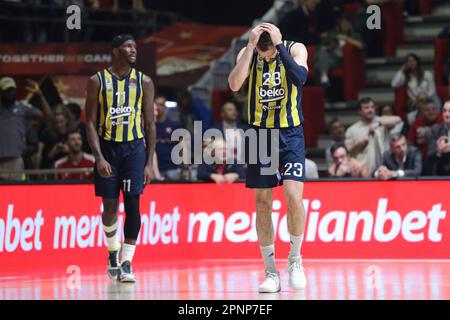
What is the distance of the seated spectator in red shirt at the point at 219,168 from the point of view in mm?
15172

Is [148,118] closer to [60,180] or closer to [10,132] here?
[60,180]

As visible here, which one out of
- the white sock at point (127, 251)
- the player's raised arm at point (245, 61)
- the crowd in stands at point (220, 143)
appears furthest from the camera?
the crowd in stands at point (220, 143)

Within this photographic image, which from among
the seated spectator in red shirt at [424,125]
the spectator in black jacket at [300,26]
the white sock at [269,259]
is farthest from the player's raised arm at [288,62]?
the spectator in black jacket at [300,26]

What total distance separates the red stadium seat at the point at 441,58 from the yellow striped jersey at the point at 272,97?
8821 mm

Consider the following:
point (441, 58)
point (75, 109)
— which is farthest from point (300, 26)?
point (75, 109)

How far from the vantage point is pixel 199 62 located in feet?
73.6

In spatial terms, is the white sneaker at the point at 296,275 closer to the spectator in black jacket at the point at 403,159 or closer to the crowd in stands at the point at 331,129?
the crowd in stands at the point at 331,129

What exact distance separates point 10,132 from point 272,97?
277 inches

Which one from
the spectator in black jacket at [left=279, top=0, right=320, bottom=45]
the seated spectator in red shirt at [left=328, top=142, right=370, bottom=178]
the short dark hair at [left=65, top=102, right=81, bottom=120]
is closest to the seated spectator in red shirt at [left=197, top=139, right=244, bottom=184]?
the seated spectator in red shirt at [left=328, top=142, right=370, bottom=178]

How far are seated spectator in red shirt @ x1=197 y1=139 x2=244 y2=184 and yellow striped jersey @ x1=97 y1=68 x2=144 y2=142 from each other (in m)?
3.15

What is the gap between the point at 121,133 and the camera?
1208cm
